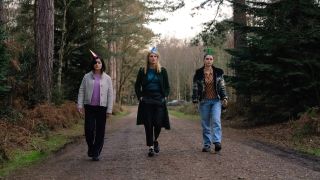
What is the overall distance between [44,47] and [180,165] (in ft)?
34.7

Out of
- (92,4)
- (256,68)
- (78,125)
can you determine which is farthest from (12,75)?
(92,4)

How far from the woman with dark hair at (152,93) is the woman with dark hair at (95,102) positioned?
0.65m

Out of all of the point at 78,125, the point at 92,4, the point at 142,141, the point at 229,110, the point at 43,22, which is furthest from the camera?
the point at 92,4

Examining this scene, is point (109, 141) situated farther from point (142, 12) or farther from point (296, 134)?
point (142, 12)

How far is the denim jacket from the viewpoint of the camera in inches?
403

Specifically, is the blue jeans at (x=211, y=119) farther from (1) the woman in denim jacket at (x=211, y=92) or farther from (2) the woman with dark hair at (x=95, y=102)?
(2) the woman with dark hair at (x=95, y=102)

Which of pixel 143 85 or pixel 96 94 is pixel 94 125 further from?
pixel 143 85

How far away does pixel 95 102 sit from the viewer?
388 inches

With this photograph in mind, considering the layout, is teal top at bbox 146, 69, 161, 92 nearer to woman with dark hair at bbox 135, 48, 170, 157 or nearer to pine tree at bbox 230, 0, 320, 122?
woman with dark hair at bbox 135, 48, 170, 157

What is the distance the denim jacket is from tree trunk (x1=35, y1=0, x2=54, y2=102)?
8.59 m

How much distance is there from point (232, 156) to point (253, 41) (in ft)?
25.4

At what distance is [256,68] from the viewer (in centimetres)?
1612

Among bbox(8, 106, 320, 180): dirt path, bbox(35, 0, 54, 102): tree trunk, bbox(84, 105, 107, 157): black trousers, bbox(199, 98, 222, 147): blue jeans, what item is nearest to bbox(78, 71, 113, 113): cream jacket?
bbox(84, 105, 107, 157): black trousers

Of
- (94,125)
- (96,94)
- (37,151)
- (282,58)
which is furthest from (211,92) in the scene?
(282,58)
